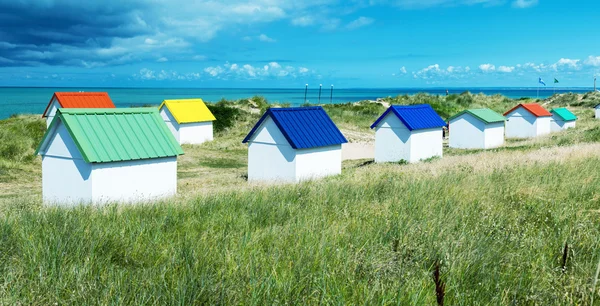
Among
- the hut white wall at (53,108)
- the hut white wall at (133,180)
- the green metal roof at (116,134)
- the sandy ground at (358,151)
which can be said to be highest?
the hut white wall at (53,108)

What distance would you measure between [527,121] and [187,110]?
24827 millimetres

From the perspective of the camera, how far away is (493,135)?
3412cm

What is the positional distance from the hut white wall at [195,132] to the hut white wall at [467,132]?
54.6 ft

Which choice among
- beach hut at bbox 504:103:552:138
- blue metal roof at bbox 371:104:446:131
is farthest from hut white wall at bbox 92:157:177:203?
beach hut at bbox 504:103:552:138

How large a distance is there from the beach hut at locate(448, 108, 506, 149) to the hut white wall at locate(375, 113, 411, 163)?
8694 mm

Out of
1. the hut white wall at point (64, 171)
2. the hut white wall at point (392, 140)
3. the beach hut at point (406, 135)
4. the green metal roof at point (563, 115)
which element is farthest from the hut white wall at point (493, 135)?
the hut white wall at point (64, 171)

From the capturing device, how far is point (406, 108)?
91.0 ft

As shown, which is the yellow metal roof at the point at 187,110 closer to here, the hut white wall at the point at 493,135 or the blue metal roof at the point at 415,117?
the blue metal roof at the point at 415,117

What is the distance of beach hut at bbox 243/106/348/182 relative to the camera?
20703 mm

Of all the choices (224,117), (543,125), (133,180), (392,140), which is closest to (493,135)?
(543,125)

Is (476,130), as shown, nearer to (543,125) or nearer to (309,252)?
(543,125)

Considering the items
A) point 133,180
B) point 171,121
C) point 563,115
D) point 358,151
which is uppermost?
point 563,115

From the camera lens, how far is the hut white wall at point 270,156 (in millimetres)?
20797

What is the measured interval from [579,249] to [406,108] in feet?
74.2
